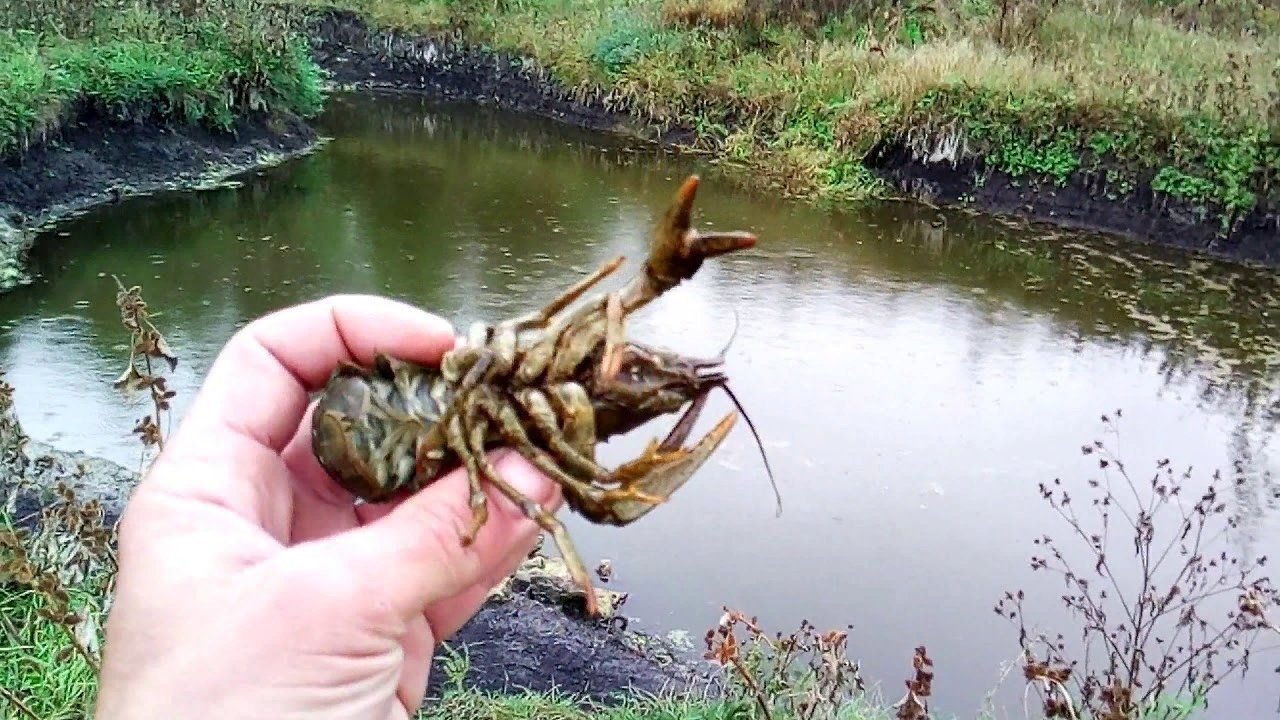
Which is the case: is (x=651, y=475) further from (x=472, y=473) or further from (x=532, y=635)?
(x=532, y=635)

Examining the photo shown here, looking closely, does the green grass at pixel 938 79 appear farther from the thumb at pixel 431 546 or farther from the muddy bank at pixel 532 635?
the thumb at pixel 431 546

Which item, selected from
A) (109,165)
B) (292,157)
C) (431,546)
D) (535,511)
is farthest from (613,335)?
(292,157)

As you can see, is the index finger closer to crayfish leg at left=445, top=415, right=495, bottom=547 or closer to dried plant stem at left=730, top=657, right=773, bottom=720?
crayfish leg at left=445, top=415, right=495, bottom=547

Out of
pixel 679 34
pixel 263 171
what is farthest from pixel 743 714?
pixel 679 34

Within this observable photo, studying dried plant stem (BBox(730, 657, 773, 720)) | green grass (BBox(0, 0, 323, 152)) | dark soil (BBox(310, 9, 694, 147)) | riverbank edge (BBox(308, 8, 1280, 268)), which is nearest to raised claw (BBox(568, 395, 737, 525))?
dried plant stem (BBox(730, 657, 773, 720))

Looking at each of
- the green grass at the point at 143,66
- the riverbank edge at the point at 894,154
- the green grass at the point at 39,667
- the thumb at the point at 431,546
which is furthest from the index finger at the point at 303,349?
the riverbank edge at the point at 894,154

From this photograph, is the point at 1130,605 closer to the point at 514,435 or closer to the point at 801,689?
the point at 801,689
